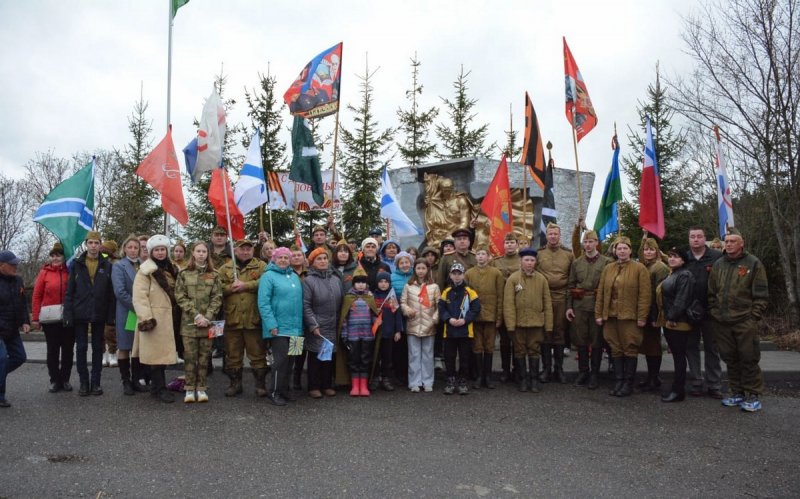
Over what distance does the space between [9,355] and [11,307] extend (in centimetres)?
58

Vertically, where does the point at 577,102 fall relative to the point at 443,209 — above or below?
above

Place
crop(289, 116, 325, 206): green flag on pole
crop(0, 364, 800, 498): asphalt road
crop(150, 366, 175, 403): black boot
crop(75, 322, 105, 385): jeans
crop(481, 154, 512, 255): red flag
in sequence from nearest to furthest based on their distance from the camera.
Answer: crop(0, 364, 800, 498): asphalt road
crop(150, 366, 175, 403): black boot
crop(75, 322, 105, 385): jeans
crop(289, 116, 325, 206): green flag on pole
crop(481, 154, 512, 255): red flag

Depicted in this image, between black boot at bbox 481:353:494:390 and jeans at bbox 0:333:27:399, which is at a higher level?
jeans at bbox 0:333:27:399

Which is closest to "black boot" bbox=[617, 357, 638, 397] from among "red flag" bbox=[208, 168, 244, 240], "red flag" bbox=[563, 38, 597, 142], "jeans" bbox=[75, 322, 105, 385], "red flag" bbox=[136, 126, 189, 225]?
"red flag" bbox=[563, 38, 597, 142]

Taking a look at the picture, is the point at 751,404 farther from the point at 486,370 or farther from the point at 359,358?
the point at 359,358

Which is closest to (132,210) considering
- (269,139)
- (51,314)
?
(269,139)

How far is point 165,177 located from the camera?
749 cm

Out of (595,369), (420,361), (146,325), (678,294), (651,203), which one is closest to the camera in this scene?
(146,325)

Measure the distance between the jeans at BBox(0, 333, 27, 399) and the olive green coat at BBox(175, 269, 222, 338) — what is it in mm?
1923

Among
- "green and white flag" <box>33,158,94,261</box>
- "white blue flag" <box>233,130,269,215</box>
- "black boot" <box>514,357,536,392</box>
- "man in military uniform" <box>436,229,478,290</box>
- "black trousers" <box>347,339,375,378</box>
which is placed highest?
"white blue flag" <box>233,130,269,215</box>

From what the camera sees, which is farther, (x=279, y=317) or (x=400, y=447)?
(x=279, y=317)

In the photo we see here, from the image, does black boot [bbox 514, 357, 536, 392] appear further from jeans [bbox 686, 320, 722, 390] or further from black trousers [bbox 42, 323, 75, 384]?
black trousers [bbox 42, 323, 75, 384]

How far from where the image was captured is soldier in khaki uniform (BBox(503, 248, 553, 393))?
6953mm

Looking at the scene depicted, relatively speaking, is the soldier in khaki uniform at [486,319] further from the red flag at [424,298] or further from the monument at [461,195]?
the monument at [461,195]
